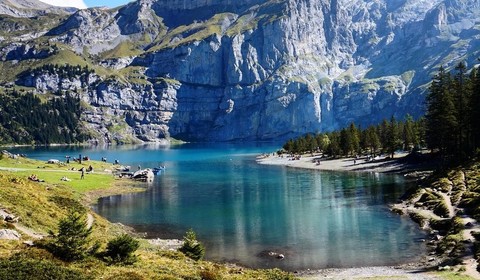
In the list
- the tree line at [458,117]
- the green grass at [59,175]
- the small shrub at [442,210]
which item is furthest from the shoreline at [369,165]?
the green grass at [59,175]

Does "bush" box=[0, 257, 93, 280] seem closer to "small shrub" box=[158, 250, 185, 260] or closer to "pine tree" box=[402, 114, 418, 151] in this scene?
"small shrub" box=[158, 250, 185, 260]

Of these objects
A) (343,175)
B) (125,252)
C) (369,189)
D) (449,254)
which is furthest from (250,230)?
(343,175)

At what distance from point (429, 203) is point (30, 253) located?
58.0 metres

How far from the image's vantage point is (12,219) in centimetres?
3544

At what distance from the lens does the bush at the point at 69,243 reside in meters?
27.0

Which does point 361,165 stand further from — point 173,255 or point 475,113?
point 173,255

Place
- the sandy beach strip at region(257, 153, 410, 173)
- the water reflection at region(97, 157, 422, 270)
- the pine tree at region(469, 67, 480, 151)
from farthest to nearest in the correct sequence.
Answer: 1. the sandy beach strip at region(257, 153, 410, 173)
2. the pine tree at region(469, 67, 480, 151)
3. the water reflection at region(97, 157, 422, 270)

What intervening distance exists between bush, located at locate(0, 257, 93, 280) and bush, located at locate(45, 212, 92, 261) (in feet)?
14.9

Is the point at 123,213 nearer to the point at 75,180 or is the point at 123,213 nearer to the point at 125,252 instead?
the point at 75,180

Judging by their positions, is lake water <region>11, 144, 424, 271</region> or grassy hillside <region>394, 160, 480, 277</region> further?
lake water <region>11, 144, 424, 271</region>

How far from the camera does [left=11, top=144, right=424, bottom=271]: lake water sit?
152ft

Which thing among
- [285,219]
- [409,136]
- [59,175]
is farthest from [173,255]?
[409,136]

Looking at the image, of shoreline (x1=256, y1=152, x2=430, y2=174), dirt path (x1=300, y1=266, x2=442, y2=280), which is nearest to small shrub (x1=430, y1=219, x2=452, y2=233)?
dirt path (x1=300, y1=266, x2=442, y2=280)

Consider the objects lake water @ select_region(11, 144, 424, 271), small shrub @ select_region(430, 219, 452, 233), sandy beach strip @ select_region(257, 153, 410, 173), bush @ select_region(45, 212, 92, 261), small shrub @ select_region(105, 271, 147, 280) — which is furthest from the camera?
sandy beach strip @ select_region(257, 153, 410, 173)
